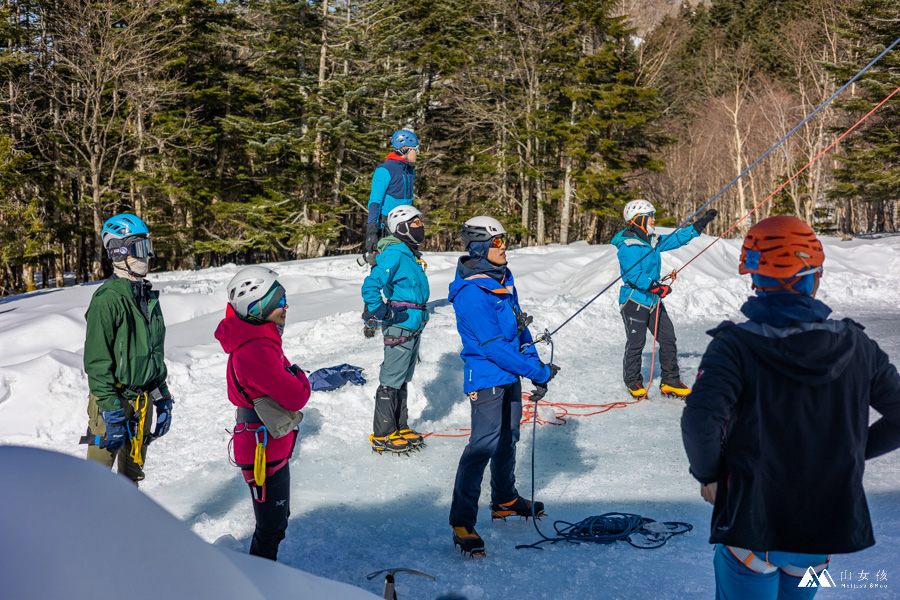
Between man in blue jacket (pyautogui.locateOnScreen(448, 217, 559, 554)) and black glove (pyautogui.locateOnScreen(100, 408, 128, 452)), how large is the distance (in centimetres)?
208

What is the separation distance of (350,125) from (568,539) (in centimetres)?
2259

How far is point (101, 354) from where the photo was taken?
378 centimetres

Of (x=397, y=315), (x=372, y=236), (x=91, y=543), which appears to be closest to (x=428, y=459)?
(x=397, y=315)

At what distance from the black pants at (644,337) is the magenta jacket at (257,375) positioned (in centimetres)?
455

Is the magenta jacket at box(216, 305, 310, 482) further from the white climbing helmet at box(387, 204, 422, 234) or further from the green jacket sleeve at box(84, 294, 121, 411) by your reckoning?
the white climbing helmet at box(387, 204, 422, 234)

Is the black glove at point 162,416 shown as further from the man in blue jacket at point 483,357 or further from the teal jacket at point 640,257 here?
the teal jacket at point 640,257

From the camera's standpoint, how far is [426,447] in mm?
5957

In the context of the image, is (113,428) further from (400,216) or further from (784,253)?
(784,253)

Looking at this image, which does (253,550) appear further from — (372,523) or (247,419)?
(372,523)

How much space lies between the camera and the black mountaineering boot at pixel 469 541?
3.92 metres

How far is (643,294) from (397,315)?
292 centimetres

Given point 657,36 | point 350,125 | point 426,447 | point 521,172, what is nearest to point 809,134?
point 657,36

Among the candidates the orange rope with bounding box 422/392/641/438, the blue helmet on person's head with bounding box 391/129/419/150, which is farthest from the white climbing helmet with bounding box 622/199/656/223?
the blue helmet on person's head with bounding box 391/129/419/150


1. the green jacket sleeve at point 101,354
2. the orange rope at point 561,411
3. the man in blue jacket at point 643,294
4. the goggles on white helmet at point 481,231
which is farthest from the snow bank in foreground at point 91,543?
the man in blue jacket at point 643,294
